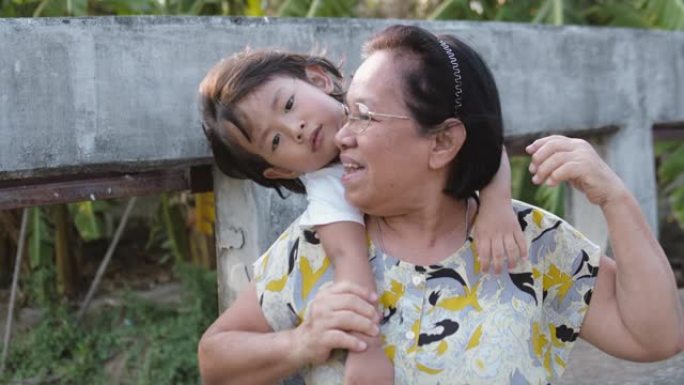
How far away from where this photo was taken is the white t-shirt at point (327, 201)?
2500 millimetres

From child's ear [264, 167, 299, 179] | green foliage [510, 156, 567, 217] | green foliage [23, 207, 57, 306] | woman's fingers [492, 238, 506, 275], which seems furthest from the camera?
green foliage [23, 207, 57, 306]

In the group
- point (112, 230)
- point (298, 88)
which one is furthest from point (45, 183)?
point (112, 230)

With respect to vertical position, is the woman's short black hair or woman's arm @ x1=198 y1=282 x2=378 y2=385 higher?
the woman's short black hair

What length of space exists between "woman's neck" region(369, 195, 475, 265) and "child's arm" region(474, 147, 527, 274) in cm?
8

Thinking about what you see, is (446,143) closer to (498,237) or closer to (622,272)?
(498,237)

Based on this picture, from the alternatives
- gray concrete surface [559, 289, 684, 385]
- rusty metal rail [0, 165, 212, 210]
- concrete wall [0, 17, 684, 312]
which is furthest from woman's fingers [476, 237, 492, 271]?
gray concrete surface [559, 289, 684, 385]

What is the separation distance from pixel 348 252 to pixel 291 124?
362 mm

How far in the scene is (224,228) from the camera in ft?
11.8

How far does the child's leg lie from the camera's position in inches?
91.7

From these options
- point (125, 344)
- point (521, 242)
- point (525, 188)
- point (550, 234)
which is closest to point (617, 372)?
point (550, 234)

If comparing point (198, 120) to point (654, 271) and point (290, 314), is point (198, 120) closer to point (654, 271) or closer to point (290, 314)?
point (290, 314)

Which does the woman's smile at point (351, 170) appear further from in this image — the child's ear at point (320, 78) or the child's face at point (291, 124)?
the child's ear at point (320, 78)

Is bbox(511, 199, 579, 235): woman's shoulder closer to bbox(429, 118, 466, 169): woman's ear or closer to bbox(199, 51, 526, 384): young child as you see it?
bbox(199, 51, 526, 384): young child

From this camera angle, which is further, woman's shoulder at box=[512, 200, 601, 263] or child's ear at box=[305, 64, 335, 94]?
child's ear at box=[305, 64, 335, 94]
